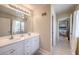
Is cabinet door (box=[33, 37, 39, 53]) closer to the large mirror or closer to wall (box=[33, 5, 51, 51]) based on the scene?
wall (box=[33, 5, 51, 51])

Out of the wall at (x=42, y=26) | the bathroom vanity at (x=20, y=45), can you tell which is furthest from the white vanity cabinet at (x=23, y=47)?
the wall at (x=42, y=26)

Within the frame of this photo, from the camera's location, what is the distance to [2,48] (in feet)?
4.81

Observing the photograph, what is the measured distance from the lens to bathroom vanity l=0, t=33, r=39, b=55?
153 centimetres

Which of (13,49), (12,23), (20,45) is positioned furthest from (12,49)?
(12,23)

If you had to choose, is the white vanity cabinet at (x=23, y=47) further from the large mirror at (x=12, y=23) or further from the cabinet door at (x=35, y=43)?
the large mirror at (x=12, y=23)

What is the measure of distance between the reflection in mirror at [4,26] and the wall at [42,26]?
1.69 feet

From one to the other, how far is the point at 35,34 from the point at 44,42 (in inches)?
9.8

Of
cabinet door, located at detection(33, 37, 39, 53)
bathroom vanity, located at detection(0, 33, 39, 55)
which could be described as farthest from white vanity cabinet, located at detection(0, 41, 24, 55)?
cabinet door, located at detection(33, 37, 39, 53)

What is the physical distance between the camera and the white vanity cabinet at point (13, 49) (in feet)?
4.90

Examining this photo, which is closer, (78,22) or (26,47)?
(26,47)

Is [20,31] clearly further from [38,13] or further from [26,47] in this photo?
[38,13]

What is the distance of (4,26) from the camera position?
1.82 meters

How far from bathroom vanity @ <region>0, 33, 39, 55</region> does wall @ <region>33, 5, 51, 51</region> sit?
12cm
